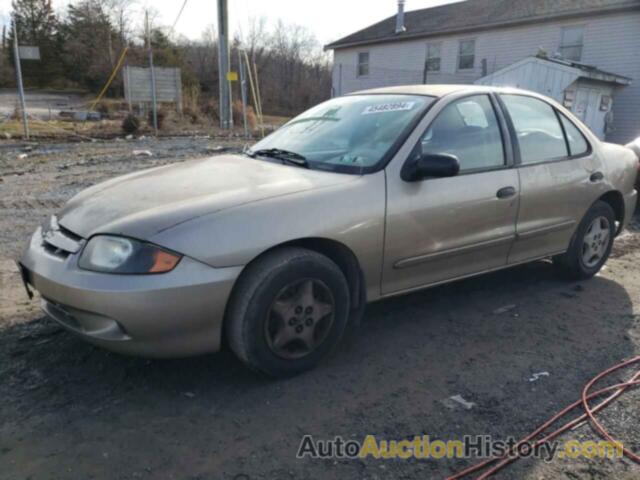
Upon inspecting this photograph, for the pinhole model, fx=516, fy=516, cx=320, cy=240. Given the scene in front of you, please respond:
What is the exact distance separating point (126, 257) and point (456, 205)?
2.03m

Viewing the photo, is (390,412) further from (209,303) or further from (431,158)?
(431,158)

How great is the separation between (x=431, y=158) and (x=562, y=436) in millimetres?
1632

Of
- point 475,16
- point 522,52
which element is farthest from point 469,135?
point 475,16

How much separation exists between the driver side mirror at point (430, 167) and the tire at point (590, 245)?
1.85m

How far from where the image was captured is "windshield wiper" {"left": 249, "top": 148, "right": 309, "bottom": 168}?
3348 millimetres

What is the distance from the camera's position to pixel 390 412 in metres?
2.61

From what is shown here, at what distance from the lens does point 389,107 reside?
3.55 m

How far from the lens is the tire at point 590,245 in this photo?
436 centimetres

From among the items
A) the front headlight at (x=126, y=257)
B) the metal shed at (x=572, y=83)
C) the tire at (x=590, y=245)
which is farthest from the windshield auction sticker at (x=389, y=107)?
the metal shed at (x=572, y=83)

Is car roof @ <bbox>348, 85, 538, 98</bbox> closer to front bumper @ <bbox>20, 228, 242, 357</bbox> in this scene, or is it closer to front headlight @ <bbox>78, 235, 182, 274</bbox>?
front bumper @ <bbox>20, 228, 242, 357</bbox>

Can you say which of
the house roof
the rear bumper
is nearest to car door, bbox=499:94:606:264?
the rear bumper

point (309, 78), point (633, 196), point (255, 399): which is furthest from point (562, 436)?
point (309, 78)

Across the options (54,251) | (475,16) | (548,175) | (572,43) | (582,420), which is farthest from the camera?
(475,16)

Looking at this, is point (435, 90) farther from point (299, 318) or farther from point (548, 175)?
point (299, 318)
